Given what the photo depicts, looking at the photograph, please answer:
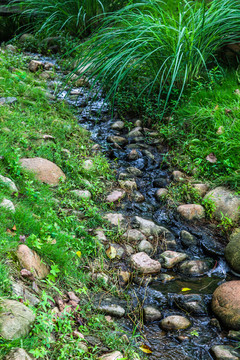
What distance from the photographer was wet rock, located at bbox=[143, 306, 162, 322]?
6.86ft

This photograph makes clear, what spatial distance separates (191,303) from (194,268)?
351mm

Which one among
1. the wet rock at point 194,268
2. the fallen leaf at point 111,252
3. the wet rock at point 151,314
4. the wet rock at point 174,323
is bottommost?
the wet rock at point 194,268

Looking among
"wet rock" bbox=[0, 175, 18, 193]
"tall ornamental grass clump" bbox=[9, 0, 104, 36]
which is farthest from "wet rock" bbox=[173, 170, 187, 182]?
"tall ornamental grass clump" bbox=[9, 0, 104, 36]

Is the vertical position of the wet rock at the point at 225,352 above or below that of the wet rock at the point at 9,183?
below

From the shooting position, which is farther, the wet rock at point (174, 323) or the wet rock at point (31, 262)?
the wet rock at point (174, 323)

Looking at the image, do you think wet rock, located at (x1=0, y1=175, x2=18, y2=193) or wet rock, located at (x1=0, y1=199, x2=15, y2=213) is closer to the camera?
wet rock, located at (x1=0, y1=199, x2=15, y2=213)

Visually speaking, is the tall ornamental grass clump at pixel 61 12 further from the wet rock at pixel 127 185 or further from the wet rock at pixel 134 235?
the wet rock at pixel 134 235

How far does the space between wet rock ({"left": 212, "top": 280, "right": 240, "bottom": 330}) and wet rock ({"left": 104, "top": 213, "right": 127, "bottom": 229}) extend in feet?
2.84

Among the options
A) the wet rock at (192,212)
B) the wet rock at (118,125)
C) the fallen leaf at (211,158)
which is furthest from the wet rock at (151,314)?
the wet rock at (118,125)

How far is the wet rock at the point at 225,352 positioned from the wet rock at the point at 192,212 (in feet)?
3.83

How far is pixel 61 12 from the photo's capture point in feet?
17.8

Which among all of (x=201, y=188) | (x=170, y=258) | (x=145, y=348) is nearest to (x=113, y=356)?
(x=145, y=348)

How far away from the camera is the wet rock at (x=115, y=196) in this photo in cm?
297

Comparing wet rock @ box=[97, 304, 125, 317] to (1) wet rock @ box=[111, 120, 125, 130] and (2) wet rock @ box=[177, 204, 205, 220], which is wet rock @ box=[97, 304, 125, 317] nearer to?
(2) wet rock @ box=[177, 204, 205, 220]
